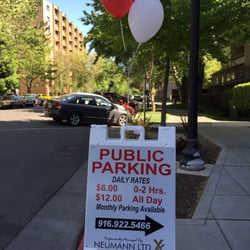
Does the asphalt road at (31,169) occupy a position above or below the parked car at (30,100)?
below

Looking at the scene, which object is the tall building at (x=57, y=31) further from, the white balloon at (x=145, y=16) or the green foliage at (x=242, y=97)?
the white balloon at (x=145, y=16)

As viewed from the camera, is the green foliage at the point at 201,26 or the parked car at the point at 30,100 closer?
the green foliage at the point at 201,26

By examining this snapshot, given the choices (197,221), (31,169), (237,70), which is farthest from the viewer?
(237,70)

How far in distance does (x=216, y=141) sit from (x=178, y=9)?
4.15m

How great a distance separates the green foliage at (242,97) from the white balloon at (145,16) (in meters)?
16.1

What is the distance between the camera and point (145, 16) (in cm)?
553

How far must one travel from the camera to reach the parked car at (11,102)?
3512 centimetres

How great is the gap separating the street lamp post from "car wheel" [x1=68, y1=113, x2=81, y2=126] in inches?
415

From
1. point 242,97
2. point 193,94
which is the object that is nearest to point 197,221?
point 193,94

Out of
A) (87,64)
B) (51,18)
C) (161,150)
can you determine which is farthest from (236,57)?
(51,18)

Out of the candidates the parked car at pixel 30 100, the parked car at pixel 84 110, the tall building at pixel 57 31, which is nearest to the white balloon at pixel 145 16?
the parked car at pixel 84 110

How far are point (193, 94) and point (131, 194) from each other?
4.16 meters

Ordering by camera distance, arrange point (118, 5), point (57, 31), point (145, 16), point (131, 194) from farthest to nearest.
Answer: point (57, 31) < point (118, 5) < point (145, 16) < point (131, 194)

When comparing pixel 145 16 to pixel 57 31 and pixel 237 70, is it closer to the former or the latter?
pixel 237 70
